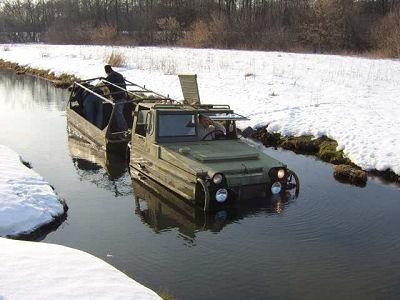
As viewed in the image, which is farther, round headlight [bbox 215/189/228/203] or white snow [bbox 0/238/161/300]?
round headlight [bbox 215/189/228/203]

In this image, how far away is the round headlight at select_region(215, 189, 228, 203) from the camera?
995 cm

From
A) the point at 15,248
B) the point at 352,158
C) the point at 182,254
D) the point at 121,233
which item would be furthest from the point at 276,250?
the point at 352,158

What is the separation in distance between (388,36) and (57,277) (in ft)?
109

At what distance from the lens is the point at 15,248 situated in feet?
22.8

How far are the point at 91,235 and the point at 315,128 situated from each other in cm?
937

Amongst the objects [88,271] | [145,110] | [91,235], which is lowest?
[91,235]

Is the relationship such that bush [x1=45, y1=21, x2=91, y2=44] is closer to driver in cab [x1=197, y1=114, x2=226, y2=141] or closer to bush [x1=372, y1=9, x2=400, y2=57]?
bush [x1=372, y1=9, x2=400, y2=57]

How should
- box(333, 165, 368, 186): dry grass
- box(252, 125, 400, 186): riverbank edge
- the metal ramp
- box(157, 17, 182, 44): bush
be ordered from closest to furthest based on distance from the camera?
box(333, 165, 368, 186): dry grass → box(252, 125, 400, 186): riverbank edge → the metal ramp → box(157, 17, 182, 44): bush

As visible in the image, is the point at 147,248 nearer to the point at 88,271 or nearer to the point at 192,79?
the point at 88,271

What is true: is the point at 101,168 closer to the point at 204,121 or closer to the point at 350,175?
the point at 204,121

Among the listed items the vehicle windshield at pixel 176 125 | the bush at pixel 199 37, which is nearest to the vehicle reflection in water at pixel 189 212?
the vehicle windshield at pixel 176 125

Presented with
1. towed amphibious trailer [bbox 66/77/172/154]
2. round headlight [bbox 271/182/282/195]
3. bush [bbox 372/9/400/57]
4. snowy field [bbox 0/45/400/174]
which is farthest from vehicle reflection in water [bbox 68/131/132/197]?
bush [bbox 372/9/400/57]

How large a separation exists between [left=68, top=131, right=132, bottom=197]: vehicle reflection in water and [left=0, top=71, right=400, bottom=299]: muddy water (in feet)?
0.16

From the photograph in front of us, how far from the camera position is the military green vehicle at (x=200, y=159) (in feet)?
33.0
